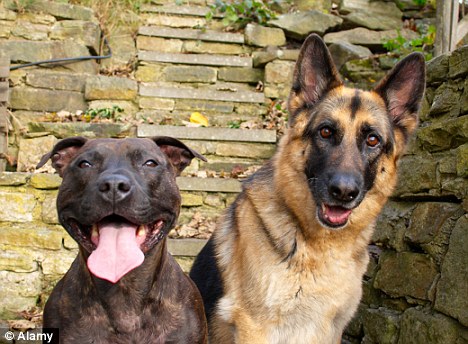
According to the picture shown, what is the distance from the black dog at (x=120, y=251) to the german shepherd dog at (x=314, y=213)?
17.2 inches

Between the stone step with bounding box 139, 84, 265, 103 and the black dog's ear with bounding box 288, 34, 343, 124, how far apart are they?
11.6 feet

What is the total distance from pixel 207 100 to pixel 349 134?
13.0 ft

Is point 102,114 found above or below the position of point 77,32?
below

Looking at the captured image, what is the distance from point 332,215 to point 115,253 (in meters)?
1.27

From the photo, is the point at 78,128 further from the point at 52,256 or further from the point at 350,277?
the point at 350,277

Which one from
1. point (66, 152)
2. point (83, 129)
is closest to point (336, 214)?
point (66, 152)

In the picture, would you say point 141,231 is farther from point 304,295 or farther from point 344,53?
point 344,53

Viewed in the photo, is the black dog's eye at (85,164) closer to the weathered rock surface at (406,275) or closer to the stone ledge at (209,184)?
the weathered rock surface at (406,275)

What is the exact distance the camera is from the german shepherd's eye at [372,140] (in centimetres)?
325

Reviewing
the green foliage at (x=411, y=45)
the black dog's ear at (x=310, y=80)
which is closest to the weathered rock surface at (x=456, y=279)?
the black dog's ear at (x=310, y=80)

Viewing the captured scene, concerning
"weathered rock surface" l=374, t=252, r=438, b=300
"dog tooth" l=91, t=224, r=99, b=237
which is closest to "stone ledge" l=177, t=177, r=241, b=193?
"weathered rock surface" l=374, t=252, r=438, b=300

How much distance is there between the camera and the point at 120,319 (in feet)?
9.05

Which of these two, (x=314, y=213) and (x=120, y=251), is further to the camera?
(x=314, y=213)

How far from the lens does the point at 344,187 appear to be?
3.01 m
